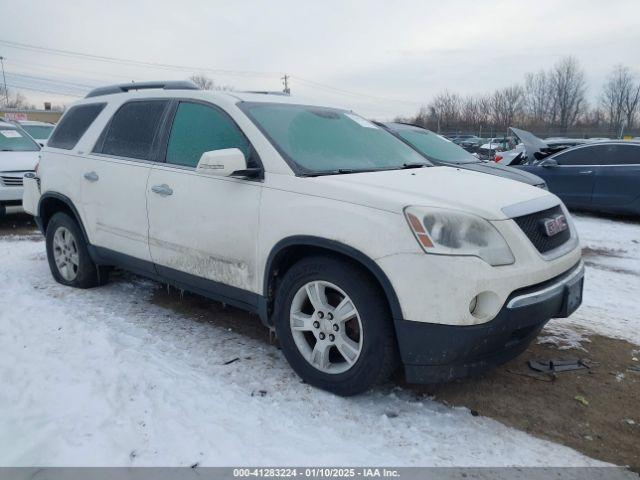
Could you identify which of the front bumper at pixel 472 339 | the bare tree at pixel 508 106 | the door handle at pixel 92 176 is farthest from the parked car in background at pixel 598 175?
the bare tree at pixel 508 106

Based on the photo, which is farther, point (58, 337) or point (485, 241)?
point (58, 337)

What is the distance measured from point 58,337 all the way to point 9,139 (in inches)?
288

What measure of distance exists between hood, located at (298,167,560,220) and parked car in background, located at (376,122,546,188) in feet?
15.1

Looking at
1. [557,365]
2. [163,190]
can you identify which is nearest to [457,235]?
[557,365]

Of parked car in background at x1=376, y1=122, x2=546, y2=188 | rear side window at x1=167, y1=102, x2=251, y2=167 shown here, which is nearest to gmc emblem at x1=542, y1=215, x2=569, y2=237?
rear side window at x1=167, y1=102, x2=251, y2=167

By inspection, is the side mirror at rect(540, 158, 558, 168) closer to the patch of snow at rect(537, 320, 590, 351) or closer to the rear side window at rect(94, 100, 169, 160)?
the patch of snow at rect(537, 320, 590, 351)

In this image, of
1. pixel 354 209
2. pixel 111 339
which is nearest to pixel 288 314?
pixel 354 209

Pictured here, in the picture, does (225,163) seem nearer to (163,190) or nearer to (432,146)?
(163,190)

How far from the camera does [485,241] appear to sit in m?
2.79

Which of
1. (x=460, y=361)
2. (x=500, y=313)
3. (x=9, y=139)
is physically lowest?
(x=460, y=361)

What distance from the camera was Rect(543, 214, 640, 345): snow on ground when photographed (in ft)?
14.5

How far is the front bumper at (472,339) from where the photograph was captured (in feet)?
8.91

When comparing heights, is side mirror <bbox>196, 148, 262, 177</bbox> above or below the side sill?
above

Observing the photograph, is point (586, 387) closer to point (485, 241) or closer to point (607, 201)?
point (485, 241)
